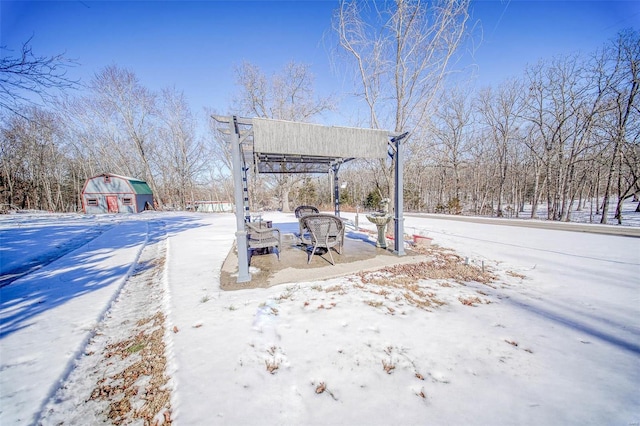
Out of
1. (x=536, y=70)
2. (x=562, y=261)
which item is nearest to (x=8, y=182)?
(x=562, y=261)

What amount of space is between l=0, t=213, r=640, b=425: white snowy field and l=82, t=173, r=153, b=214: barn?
20.3 metres

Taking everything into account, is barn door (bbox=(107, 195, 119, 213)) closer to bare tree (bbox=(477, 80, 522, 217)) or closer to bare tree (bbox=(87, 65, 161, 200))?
bare tree (bbox=(87, 65, 161, 200))

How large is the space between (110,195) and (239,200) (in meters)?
24.8

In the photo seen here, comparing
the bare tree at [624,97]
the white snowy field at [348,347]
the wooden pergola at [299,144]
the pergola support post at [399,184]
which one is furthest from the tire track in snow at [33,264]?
the bare tree at [624,97]

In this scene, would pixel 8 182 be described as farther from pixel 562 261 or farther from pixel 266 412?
pixel 562 261

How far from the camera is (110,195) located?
20.5 metres

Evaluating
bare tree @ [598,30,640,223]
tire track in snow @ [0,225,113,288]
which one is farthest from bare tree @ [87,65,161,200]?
bare tree @ [598,30,640,223]

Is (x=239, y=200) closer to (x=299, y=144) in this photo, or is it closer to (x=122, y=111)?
(x=299, y=144)

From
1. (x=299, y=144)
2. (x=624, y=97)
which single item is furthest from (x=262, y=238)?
(x=624, y=97)

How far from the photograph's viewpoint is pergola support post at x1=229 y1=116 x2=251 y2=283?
3654 mm

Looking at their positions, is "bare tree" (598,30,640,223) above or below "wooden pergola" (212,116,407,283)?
above

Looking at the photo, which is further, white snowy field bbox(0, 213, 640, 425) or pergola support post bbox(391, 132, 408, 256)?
pergola support post bbox(391, 132, 408, 256)

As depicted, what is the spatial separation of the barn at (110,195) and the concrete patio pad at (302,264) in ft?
71.0

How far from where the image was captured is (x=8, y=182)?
820 inches
